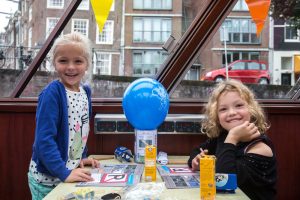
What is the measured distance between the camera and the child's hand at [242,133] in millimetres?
1665

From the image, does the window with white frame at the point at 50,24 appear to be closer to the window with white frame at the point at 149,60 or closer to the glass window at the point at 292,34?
the window with white frame at the point at 149,60

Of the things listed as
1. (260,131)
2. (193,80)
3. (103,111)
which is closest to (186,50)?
(193,80)

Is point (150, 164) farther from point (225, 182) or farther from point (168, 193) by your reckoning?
point (225, 182)

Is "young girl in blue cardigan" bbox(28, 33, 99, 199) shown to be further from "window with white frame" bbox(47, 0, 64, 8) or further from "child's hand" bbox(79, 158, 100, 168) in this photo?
"window with white frame" bbox(47, 0, 64, 8)

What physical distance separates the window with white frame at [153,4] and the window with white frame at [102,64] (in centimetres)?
45

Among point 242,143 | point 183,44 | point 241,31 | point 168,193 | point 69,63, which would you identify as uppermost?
point 241,31

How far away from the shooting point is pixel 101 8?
8.34 feet

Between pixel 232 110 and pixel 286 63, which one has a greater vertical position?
pixel 286 63

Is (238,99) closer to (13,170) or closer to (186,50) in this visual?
(186,50)

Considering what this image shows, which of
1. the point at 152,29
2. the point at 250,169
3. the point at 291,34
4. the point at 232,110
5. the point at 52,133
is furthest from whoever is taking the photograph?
the point at 291,34

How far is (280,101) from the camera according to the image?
8.96 feet

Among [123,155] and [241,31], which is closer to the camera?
[123,155]

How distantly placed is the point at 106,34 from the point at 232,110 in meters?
1.32

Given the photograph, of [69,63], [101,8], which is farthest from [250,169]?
[101,8]
